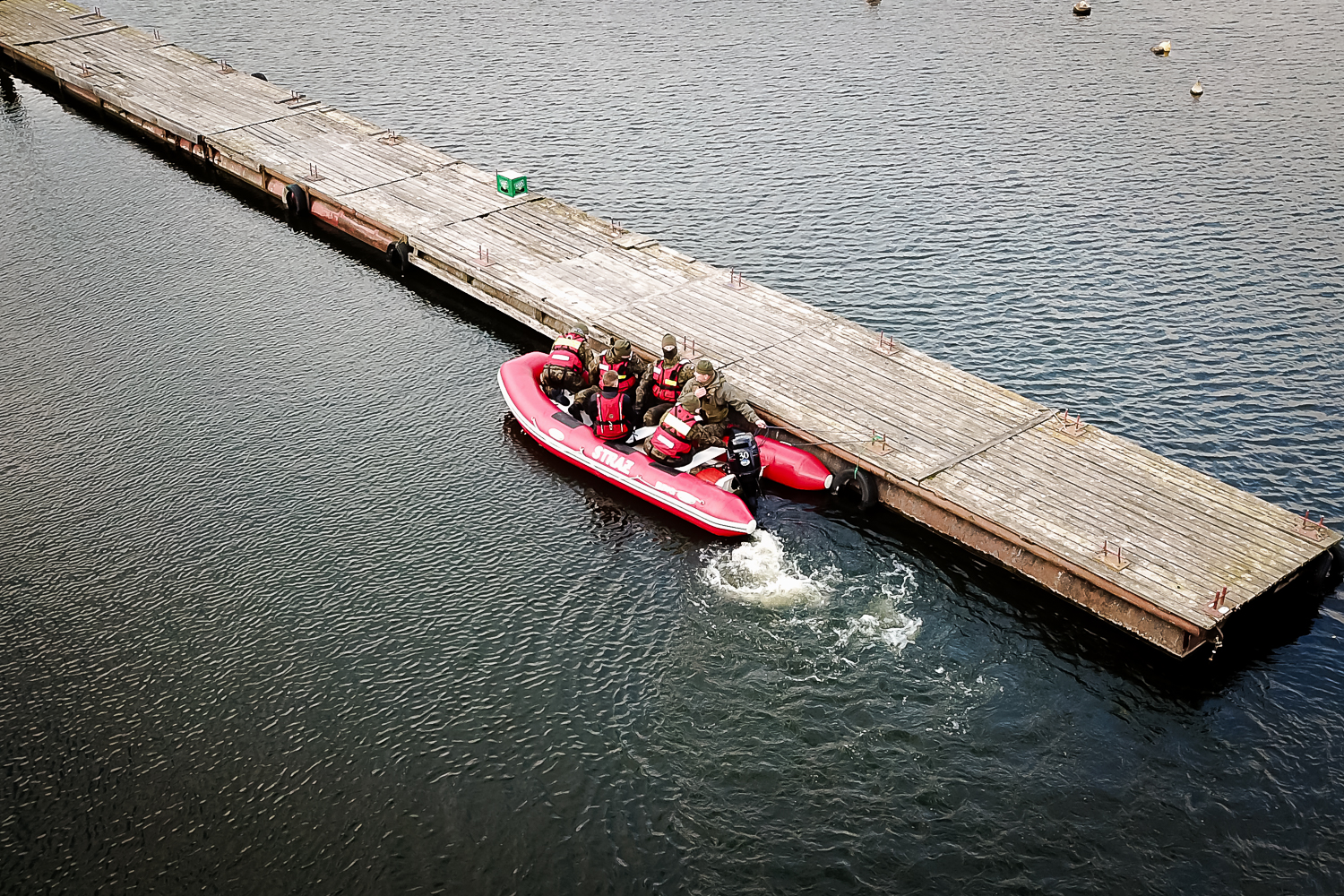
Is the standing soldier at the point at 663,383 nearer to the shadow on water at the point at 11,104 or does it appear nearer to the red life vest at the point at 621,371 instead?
the red life vest at the point at 621,371

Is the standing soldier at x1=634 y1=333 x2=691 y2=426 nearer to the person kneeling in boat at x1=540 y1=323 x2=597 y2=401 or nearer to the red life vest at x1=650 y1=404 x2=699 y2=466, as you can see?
the red life vest at x1=650 y1=404 x2=699 y2=466

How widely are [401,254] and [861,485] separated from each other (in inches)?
602

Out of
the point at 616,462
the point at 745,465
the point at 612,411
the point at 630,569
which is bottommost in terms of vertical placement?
the point at 630,569

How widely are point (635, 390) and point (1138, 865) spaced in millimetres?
13679

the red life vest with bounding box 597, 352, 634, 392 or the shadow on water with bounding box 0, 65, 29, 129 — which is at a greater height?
the red life vest with bounding box 597, 352, 634, 392

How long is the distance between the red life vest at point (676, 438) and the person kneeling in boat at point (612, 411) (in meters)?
0.94

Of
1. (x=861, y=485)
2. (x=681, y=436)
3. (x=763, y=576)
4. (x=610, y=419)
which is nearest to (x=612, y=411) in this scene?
(x=610, y=419)

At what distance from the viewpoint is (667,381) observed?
25422 millimetres

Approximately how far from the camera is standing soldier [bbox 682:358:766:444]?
24578 mm

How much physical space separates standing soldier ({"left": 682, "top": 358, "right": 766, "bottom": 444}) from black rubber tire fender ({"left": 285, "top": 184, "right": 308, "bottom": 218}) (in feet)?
53.6

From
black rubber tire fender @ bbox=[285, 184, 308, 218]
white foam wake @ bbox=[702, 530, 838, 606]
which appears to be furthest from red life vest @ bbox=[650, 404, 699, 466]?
black rubber tire fender @ bbox=[285, 184, 308, 218]

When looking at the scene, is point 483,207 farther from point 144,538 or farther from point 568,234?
point 144,538

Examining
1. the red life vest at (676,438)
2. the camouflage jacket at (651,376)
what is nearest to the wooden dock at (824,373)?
the camouflage jacket at (651,376)

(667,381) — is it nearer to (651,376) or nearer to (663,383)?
(663,383)
